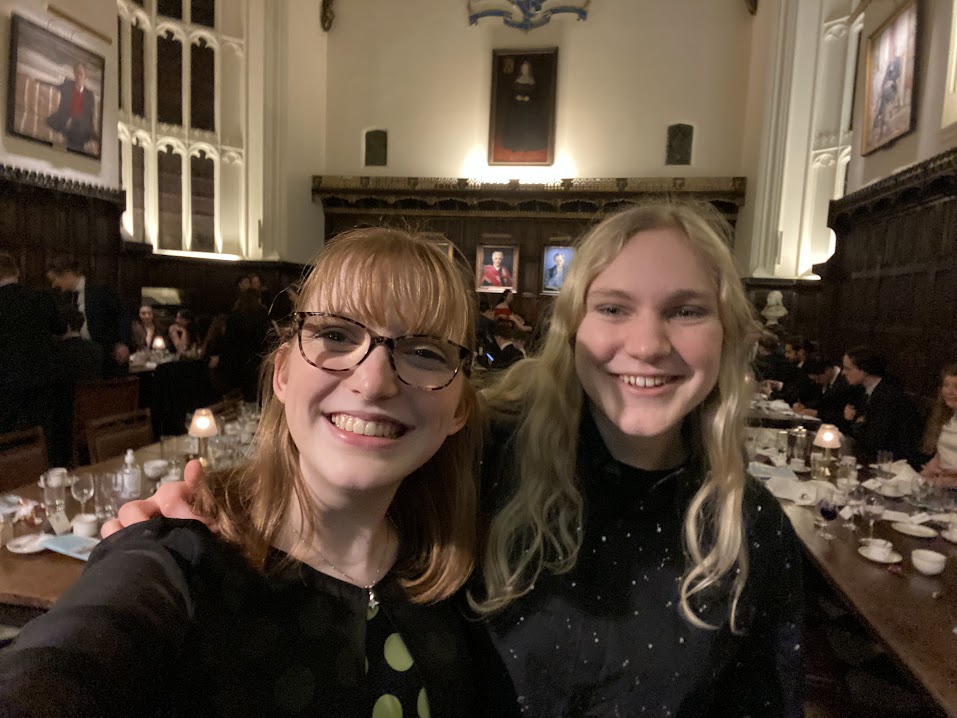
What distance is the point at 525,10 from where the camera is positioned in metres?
12.1

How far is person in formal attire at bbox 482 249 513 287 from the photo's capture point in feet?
40.3

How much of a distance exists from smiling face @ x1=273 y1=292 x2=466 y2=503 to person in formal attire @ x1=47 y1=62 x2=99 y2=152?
337 inches

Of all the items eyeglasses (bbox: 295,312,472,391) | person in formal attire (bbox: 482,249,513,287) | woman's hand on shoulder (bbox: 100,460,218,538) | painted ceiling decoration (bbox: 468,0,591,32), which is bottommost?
woman's hand on shoulder (bbox: 100,460,218,538)

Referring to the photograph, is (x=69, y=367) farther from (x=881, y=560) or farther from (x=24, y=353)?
(x=881, y=560)

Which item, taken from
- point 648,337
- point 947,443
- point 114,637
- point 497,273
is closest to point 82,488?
point 114,637

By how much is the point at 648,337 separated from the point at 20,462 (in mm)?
3418

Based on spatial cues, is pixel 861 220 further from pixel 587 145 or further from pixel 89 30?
pixel 89 30

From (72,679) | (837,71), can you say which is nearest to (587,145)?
A: (837,71)

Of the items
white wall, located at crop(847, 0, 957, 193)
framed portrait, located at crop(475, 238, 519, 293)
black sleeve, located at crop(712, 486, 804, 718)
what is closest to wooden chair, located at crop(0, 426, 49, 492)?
black sleeve, located at crop(712, 486, 804, 718)

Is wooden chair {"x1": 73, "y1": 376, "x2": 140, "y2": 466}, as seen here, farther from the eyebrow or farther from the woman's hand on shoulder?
the eyebrow

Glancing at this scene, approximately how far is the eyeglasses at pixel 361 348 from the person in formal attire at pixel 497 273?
11.4 meters

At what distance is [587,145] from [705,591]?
12191 millimetres

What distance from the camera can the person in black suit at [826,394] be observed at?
19.3ft

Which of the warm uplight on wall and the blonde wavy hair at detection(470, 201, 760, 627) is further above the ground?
the warm uplight on wall
